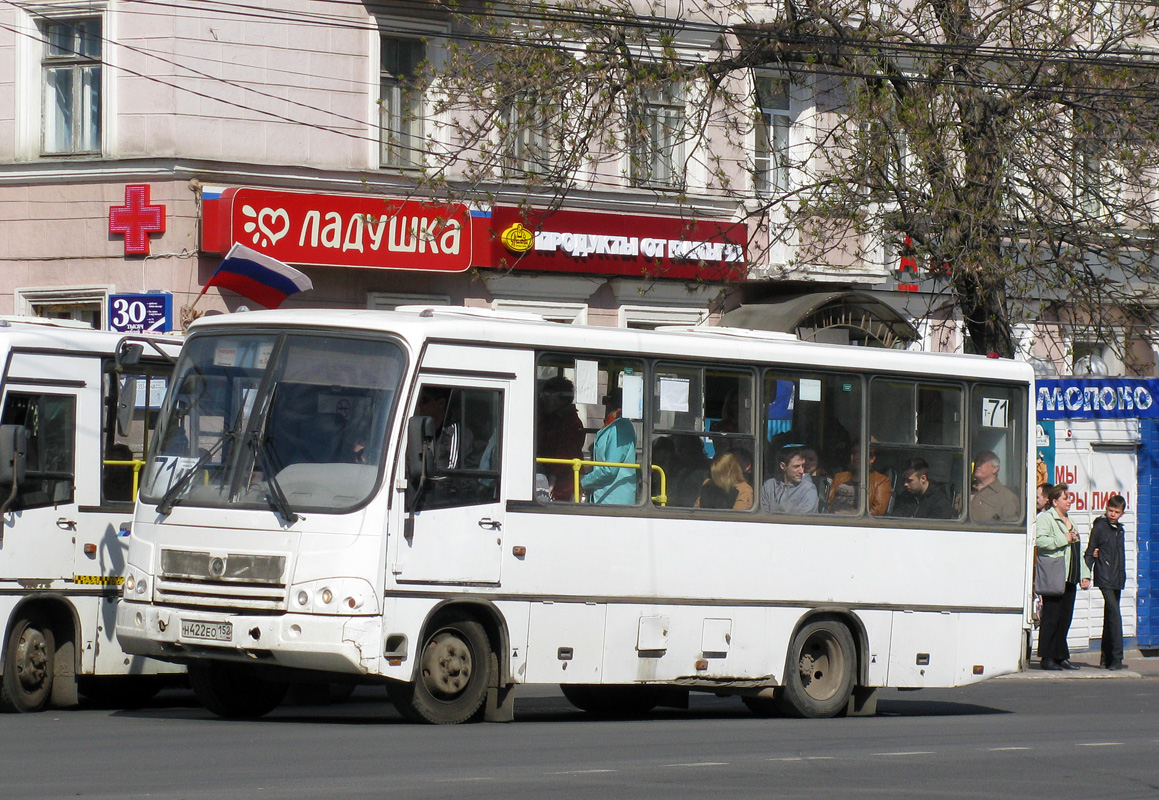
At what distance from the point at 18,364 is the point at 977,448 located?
733cm

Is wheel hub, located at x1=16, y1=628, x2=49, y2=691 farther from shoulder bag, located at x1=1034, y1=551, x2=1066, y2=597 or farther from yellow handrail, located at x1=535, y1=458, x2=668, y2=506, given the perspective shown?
shoulder bag, located at x1=1034, y1=551, x2=1066, y2=597

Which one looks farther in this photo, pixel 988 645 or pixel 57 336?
pixel 988 645

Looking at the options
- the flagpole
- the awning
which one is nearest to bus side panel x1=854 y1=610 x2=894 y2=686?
the flagpole

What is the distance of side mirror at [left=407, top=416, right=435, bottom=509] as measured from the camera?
457 inches

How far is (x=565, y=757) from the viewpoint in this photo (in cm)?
1051

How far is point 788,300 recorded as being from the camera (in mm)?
27234

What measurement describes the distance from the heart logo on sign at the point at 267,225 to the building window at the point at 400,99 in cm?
190

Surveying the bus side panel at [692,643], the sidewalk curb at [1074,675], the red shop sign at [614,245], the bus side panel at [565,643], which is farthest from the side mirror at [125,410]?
the red shop sign at [614,245]

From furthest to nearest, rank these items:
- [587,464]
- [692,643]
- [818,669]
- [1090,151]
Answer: [1090,151] → [818,669] → [692,643] → [587,464]

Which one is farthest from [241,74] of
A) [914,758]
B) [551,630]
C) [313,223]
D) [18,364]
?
[914,758]

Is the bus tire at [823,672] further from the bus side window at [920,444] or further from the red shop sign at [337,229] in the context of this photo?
the red shop sign at [337,229]

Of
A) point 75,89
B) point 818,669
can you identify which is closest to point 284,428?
point 818,669

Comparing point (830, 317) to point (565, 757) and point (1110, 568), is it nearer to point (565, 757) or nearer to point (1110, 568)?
point (1110, 568)

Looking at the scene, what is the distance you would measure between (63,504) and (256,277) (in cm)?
944
